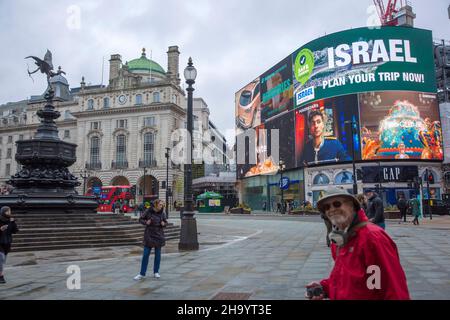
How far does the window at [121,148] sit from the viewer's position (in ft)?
201

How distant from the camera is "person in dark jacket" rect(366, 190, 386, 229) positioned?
9053 millimetres

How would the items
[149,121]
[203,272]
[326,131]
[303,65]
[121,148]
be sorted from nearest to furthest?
1. [203,272]
2. [326,131]
3. [303,65]
4. [149,121]
5. [121,148]

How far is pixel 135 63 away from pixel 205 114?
17.2 meters

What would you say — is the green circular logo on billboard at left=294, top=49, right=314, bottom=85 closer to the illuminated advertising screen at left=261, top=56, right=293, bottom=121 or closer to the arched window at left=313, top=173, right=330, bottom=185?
the illuminated advertising screen at left=261, top=56, right=293, bottom=121

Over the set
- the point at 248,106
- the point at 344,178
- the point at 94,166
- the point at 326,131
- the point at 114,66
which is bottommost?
the point at 344,178

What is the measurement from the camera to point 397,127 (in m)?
40.3

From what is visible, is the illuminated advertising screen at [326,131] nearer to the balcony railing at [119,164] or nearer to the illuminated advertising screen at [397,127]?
the illuminated advertising screen at [397,127]

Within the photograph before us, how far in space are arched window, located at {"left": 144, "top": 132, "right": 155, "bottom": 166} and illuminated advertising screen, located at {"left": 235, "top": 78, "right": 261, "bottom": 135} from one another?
1461cm

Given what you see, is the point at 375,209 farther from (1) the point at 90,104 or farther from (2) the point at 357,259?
(1) the point at 90,104

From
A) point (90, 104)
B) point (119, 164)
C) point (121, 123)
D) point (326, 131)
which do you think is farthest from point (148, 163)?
point (326, 131)

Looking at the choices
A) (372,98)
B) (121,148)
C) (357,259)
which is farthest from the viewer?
(121,148)

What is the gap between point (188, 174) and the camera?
12.5m

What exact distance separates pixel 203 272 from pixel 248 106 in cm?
5486

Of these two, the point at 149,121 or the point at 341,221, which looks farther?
the point at 149,121
